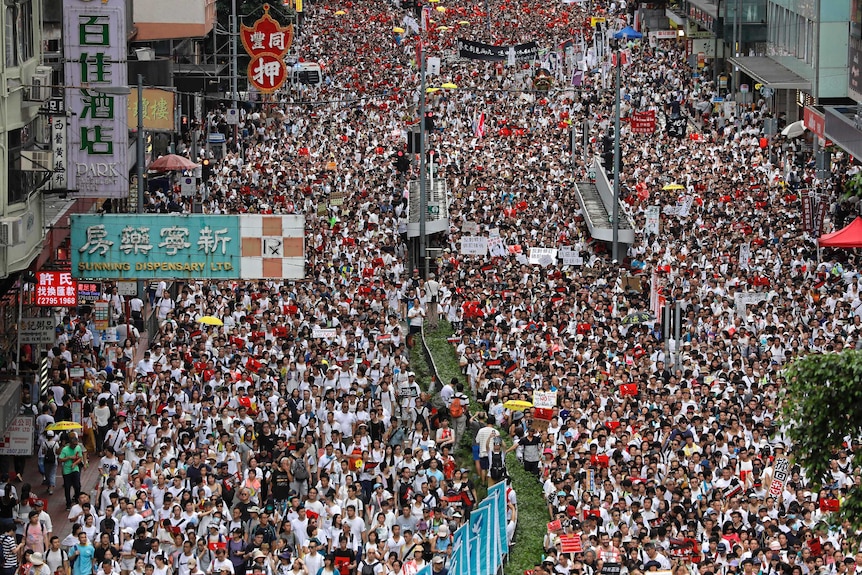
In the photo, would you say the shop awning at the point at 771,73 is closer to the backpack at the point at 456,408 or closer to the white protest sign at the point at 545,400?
the backpack at the point at 456,408

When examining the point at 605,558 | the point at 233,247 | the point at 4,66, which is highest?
the point at 4,66

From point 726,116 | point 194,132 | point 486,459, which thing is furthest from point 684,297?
point 726,116

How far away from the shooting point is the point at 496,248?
4059 cm

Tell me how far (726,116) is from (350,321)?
2871 centimetres

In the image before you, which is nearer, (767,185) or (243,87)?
(767,185)

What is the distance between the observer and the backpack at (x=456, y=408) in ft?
95.6

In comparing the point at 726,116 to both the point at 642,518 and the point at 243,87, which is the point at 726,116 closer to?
the point at 243,87

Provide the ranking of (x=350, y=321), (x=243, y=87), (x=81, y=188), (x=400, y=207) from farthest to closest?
(x=243, y=87), (x=400, y=207), (x=350, y=321), (x=81, y=188)

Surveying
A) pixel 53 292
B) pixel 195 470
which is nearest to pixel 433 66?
pixel 53 292

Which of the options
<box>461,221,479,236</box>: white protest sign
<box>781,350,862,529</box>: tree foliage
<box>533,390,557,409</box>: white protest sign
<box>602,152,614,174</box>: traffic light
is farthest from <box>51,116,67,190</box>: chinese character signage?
<box>602,152,614,174</box>: traffic light

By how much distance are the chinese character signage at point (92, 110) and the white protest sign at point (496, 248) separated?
10873 mm

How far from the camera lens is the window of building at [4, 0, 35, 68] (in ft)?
90.8

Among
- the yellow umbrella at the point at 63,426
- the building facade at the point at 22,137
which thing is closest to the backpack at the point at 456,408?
the yellow umbrella at the point at 63,426

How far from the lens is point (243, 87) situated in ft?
222
